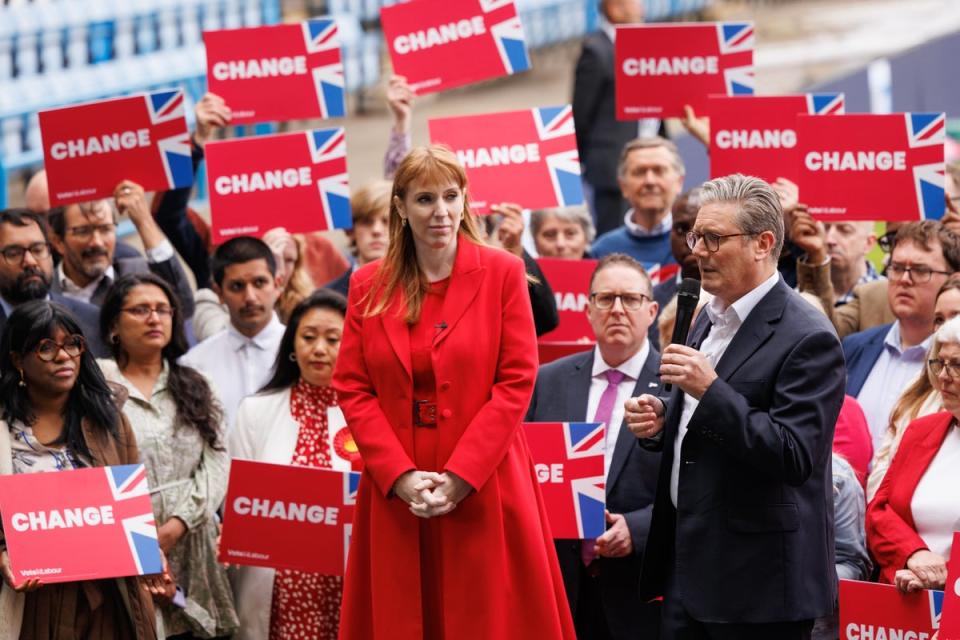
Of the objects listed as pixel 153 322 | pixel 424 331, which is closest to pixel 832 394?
pixel 424 331

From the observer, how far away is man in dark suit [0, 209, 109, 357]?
6.80 m

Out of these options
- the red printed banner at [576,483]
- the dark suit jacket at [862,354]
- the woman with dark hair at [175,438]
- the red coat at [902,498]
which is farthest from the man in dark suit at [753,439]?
the woman with dark hair at [175,438]

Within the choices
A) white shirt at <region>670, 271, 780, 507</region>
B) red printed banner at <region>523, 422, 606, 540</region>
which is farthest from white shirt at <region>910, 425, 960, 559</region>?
red printed banner at <region>523, 422, 606, 540</region>

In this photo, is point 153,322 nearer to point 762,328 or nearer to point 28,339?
point 28,339

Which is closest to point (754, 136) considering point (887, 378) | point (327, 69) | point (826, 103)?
point (826, 103)

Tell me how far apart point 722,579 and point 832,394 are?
0.59m

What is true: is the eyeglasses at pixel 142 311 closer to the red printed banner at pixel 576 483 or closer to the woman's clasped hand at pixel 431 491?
the red printed banner at pixel 576 483

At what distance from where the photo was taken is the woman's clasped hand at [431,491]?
481cm

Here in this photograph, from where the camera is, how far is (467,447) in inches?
191

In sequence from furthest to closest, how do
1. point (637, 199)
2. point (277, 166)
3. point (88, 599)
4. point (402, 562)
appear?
1. point (637, 199)
2. point (277, 166)
3. point (88, 599)
4. point (402, 562)

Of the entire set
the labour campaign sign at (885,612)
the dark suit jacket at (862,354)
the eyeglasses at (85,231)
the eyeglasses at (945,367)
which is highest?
the eyeglasses at (85,231)

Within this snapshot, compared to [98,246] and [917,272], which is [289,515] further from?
[917,272]

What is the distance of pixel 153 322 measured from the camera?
643 centimetres

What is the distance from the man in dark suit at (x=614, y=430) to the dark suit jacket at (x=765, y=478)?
3.55 feet
